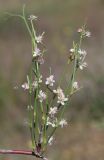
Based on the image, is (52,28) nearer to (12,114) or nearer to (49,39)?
(49,39)

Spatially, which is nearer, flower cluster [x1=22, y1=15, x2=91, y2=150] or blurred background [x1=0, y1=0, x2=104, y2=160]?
flower cluster [x1=22, y1=15, x2=91, y2=150]

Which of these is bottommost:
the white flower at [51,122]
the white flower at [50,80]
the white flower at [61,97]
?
the white flower at [51,122]

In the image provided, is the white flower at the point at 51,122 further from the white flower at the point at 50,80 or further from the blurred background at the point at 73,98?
the blurred background at the point at 73,98

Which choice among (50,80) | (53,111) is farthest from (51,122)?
(50,80)

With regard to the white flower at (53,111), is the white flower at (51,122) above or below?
below

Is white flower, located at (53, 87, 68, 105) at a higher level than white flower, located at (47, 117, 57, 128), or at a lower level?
higher

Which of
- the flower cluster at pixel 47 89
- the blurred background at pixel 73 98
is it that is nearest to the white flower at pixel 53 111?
the flower cluster at pixel 47 89

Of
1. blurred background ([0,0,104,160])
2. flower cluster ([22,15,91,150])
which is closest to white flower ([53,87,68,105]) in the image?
flower cluster ([22,15,91,150])

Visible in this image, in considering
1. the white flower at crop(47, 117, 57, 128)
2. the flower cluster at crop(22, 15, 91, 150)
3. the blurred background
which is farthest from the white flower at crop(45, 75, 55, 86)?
the blurred background

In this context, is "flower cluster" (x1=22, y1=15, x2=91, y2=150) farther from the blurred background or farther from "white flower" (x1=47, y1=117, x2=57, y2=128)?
the blurred background

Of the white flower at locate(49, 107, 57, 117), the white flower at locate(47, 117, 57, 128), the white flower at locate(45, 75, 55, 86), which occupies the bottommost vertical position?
the white flower at locate(47, 117, 57, 128)
